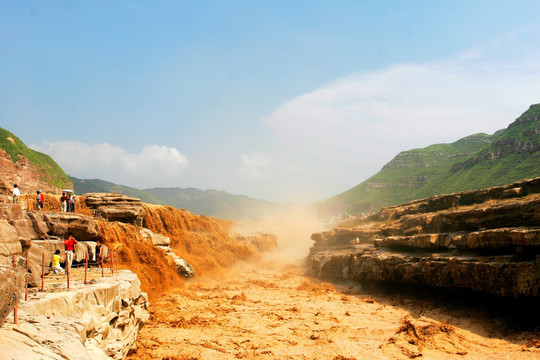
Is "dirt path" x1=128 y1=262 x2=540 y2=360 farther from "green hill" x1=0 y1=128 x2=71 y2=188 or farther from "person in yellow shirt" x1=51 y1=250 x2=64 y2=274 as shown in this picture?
"green hill" x1=0 y1=128 x2=71 y2=188

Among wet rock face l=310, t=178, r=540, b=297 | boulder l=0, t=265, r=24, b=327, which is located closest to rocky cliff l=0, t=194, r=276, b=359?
boulder l=0, t=265, r=24, b=327

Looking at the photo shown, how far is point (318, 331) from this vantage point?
610 inches

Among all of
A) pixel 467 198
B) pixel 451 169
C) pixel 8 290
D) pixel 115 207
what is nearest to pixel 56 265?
pixel 8 290

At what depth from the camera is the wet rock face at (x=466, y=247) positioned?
1484cm

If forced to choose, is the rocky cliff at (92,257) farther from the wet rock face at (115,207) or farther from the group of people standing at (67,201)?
the group of people standing at (67,201)

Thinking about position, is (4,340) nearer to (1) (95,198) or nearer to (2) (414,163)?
(1) (95,198)

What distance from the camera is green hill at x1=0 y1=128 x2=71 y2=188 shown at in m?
51.8

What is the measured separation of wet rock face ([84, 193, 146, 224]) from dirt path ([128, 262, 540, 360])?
820 centimetres

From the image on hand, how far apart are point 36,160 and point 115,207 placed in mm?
39823

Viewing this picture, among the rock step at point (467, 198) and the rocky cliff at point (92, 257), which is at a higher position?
the rock step at point (467, 198)

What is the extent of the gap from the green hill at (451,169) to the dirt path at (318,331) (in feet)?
145

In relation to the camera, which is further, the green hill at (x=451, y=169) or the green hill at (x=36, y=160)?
the green hill at (x=451, y=169)

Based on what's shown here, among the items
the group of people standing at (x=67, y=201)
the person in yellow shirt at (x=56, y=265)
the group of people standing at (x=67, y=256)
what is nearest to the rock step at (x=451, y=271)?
the group of people standing at (x=67, y=256)

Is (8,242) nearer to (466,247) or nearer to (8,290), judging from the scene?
(8,290)
